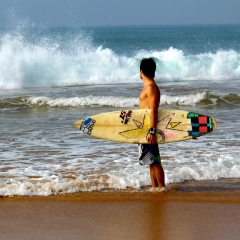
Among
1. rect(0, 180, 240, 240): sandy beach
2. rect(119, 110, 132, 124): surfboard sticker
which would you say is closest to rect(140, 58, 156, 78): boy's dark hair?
rect(119, 110, 132, 124): surfboard sticker

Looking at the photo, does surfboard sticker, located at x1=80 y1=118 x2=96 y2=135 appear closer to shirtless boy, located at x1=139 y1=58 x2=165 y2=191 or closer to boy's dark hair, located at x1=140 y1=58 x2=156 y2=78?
shirtless boy, located at x1=139 y1=58 x2=165 y2=191

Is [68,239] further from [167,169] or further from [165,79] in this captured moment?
[165,79]

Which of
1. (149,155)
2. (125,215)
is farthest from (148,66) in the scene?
(125,215)

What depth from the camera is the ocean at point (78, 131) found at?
6.21m

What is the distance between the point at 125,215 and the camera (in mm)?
4797

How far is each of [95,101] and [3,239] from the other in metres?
10.3

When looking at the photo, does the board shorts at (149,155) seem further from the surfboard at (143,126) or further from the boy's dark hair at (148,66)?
the boy's dark hair at (148,66)

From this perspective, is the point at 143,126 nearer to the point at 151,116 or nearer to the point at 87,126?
the point at 151,116

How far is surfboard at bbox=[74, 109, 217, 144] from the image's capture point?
5.63m

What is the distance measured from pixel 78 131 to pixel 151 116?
4.12 meters

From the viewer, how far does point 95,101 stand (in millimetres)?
14383

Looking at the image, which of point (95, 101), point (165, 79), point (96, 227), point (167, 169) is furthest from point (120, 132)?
point (165, 79)

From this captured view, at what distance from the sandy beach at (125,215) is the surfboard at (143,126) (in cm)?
54

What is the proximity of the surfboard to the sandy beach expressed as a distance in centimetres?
54
